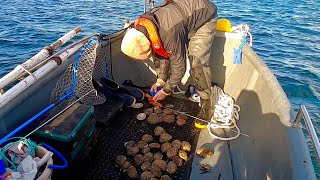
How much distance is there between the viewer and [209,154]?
3441 millimetres

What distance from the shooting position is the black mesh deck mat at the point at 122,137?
122 inches

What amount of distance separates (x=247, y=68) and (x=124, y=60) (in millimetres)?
2040

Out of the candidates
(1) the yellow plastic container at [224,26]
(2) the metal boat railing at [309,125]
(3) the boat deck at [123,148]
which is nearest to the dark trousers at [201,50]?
(3) the boat deck at [123,148]

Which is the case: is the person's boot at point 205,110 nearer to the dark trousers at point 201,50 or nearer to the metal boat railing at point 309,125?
the dark trousers at point 201,50

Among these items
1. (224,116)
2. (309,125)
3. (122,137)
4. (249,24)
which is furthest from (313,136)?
(249,24)

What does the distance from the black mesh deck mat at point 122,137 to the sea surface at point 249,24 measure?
2.60 m

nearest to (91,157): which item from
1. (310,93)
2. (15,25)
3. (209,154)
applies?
(209,154)

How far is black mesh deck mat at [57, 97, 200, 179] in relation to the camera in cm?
309

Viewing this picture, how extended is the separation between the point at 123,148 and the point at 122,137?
0.22 meters

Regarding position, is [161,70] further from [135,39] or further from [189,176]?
[189,176]

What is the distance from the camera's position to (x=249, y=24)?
1161 cm

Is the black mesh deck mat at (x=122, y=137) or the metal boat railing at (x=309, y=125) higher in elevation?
the metal boat railing at (x=309, y=125)

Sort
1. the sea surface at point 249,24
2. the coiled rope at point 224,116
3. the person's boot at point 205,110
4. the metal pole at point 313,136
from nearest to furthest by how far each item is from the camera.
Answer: the metal pole at point 313,136, the coiled rope at point 224,116, the person's boot at point 205,110, the sea surface at point 249,24

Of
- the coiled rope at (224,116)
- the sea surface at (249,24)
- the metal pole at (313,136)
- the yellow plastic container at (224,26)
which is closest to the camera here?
the metal pole at (313,136)
